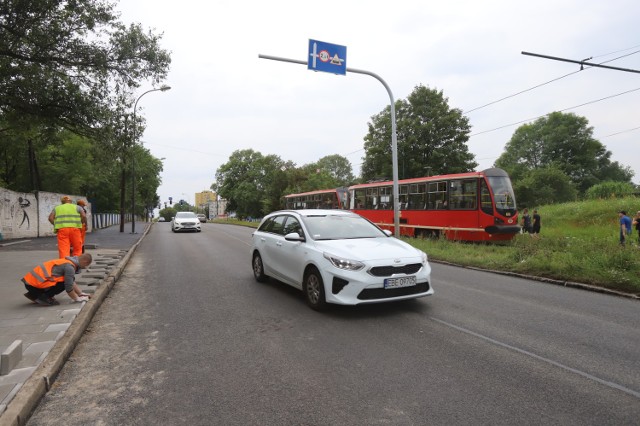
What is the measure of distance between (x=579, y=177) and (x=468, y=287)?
184 ft

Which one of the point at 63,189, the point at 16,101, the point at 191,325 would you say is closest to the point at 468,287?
the point at 191,325

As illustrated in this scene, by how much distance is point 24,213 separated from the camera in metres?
18.5

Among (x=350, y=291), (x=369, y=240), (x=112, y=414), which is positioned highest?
(x=369, y=240)

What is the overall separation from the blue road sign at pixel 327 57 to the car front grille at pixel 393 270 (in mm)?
8769

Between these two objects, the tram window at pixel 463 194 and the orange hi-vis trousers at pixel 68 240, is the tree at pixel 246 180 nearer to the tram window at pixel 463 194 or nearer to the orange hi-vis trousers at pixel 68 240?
the tram window at pixel 463 194

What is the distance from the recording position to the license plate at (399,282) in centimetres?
541

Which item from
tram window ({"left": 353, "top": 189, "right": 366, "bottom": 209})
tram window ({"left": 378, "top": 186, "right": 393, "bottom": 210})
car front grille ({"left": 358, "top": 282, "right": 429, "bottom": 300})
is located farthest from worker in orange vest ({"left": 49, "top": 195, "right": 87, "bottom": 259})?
tram window ({"left": 353, "top": 189, "right": 366, "bottom": 209})

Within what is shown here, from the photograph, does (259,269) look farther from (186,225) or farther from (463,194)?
(186,225)

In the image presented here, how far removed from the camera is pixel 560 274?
8.68 m

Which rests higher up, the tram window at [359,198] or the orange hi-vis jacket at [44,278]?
the tram window at [359,198]

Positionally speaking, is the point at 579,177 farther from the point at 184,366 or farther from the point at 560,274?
the point at 184,366

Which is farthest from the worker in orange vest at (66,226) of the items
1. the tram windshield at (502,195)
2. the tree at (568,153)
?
the tree at (568,153)

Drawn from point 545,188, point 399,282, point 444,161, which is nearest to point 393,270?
point 399,282

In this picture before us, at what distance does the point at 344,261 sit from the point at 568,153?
59975 mm
